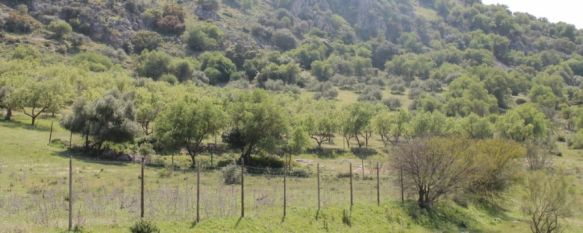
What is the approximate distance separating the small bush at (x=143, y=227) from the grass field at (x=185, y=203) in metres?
0.47

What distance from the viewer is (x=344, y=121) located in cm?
9844

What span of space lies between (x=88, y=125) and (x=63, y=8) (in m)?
134

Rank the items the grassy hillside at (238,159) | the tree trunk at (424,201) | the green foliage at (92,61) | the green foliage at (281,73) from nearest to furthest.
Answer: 1. the grassy hillside at (238,159)
2. the tree trunk at (424,201)
3. the green foliage at (92,61)
4. the green foliage at (281,73)

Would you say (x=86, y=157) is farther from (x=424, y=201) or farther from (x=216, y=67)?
(x=216, y=67)

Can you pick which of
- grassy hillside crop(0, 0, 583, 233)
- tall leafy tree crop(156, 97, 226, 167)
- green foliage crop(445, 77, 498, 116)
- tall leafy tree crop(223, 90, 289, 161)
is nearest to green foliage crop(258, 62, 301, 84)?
grassy hillside crop(0, 0, 583, 233)

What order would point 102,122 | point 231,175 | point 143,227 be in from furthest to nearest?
point 102,122, point 231,175, point 143,227

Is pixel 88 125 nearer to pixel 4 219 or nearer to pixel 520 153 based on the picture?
pixel 4 219

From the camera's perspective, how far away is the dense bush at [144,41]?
179500 millimetres

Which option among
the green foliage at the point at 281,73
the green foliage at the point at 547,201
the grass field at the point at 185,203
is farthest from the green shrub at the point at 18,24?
the green foliage at the point at 547,201

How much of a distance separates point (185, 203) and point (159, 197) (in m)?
2.79

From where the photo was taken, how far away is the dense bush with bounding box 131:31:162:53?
17950 cm

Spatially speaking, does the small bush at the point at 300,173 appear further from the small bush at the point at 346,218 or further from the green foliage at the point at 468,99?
the green foliage at the point at 468,99

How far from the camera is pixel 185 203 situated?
31.8 meters

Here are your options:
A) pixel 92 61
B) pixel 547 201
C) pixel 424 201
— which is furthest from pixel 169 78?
pixel 547 201
